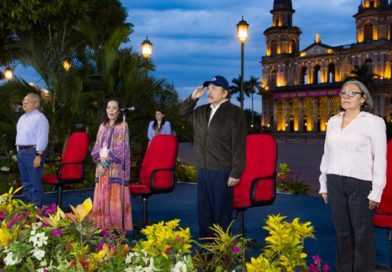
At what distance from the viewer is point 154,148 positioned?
7.12 m

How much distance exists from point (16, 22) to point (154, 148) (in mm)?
7972

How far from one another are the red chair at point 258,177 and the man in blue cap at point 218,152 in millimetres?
670

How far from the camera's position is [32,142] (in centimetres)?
751

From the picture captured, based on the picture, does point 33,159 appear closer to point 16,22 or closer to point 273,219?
point 273,219

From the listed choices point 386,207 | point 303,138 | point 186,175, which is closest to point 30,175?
point 386,207

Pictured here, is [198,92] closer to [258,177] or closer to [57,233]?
[258,177]

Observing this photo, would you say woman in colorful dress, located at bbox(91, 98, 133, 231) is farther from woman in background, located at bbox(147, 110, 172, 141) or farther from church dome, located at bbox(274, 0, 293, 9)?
church dome, located at bbox(274, 0, 293, 9)

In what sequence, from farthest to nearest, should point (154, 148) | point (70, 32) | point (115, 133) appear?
point (70, 32) < point (154, 148) < point (115, 133)

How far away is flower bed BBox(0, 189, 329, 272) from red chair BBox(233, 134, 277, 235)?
10.9ft

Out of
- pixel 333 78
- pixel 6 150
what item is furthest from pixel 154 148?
pixel 333 78

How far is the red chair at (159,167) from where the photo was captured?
6.90 metres

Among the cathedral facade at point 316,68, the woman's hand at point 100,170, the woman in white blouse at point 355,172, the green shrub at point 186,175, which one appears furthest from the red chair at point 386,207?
the cathedral facade at point 316,68

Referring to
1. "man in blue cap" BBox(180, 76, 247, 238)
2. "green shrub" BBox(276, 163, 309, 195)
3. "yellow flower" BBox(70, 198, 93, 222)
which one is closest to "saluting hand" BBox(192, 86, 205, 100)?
"man in blue cap" BBox(180, 76, 247, 238)

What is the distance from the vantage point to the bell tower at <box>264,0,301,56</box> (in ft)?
342
